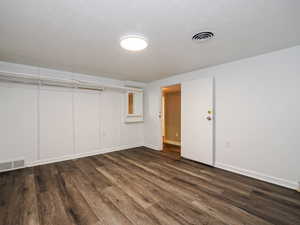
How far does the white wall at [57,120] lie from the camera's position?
291cm

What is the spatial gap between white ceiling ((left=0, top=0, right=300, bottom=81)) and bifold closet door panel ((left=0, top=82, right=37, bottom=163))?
69 cm

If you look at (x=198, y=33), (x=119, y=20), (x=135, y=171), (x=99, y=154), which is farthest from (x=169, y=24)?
→ (x=99, y=154)

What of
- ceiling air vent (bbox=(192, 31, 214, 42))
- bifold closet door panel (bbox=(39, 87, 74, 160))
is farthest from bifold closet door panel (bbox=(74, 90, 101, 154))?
ceiling air vent (bbox=(192, 31, 214, 42))

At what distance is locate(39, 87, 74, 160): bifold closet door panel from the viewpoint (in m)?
3.26

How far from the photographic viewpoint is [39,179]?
2500 mm

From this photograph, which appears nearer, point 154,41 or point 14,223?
point 14,223

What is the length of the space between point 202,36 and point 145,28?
84cm

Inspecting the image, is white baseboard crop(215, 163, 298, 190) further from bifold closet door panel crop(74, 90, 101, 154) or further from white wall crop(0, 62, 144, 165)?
bifold closet door panel crop(74, 90, 101, 154)

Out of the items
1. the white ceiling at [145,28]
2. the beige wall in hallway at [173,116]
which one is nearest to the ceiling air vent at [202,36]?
the white ceiling at [145,28]

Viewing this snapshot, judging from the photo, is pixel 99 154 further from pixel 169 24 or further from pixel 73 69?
pixel 169 24

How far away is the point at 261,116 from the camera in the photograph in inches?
98.4

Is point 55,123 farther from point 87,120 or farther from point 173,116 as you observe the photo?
point 173,116

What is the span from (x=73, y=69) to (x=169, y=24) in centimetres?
282

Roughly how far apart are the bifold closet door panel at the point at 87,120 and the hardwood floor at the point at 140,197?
3.11ft
